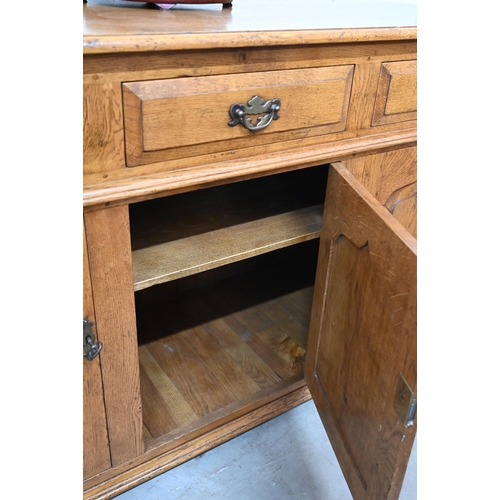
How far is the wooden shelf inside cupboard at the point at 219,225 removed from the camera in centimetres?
81

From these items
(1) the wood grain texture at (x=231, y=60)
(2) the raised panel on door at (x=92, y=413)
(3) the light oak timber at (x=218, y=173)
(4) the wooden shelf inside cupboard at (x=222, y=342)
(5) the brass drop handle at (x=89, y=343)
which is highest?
(1) the wood grain texture at (x=231, y=60)

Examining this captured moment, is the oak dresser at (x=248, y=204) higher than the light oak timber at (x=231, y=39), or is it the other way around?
the light oak timber at (x=231, y=39)

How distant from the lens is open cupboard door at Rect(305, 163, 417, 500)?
64 centimetres

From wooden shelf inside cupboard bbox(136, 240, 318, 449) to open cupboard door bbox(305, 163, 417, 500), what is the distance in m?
0.20

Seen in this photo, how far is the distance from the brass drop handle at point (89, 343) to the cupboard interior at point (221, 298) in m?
0.10

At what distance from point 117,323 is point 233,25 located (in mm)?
457

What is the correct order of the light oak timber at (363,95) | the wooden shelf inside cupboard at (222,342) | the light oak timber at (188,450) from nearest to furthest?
the light oak timber at (363,95), the light oak timber at (188,450), the wooden shelf inside cupboard at (222,342)

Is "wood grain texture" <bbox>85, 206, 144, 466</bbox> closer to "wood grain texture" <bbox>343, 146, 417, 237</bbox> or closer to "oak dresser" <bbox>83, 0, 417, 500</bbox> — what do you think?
"oak dresser" <bbox>83, 0, 417, 500</bbox>

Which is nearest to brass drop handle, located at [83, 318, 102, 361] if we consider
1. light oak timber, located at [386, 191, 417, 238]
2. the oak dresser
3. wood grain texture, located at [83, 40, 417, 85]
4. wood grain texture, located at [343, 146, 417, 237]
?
the oak dresser

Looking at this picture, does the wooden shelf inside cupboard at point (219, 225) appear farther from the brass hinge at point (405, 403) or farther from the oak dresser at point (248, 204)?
the brass hinge at point (405, 403)

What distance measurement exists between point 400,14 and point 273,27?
38cm

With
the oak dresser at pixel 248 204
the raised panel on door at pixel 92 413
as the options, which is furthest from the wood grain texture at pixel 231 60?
the raised panel on door at pixel 92 413

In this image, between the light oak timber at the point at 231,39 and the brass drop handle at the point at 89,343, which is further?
the brass drop handle at the point at 89,343

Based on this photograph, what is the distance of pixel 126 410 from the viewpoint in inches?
33.5
